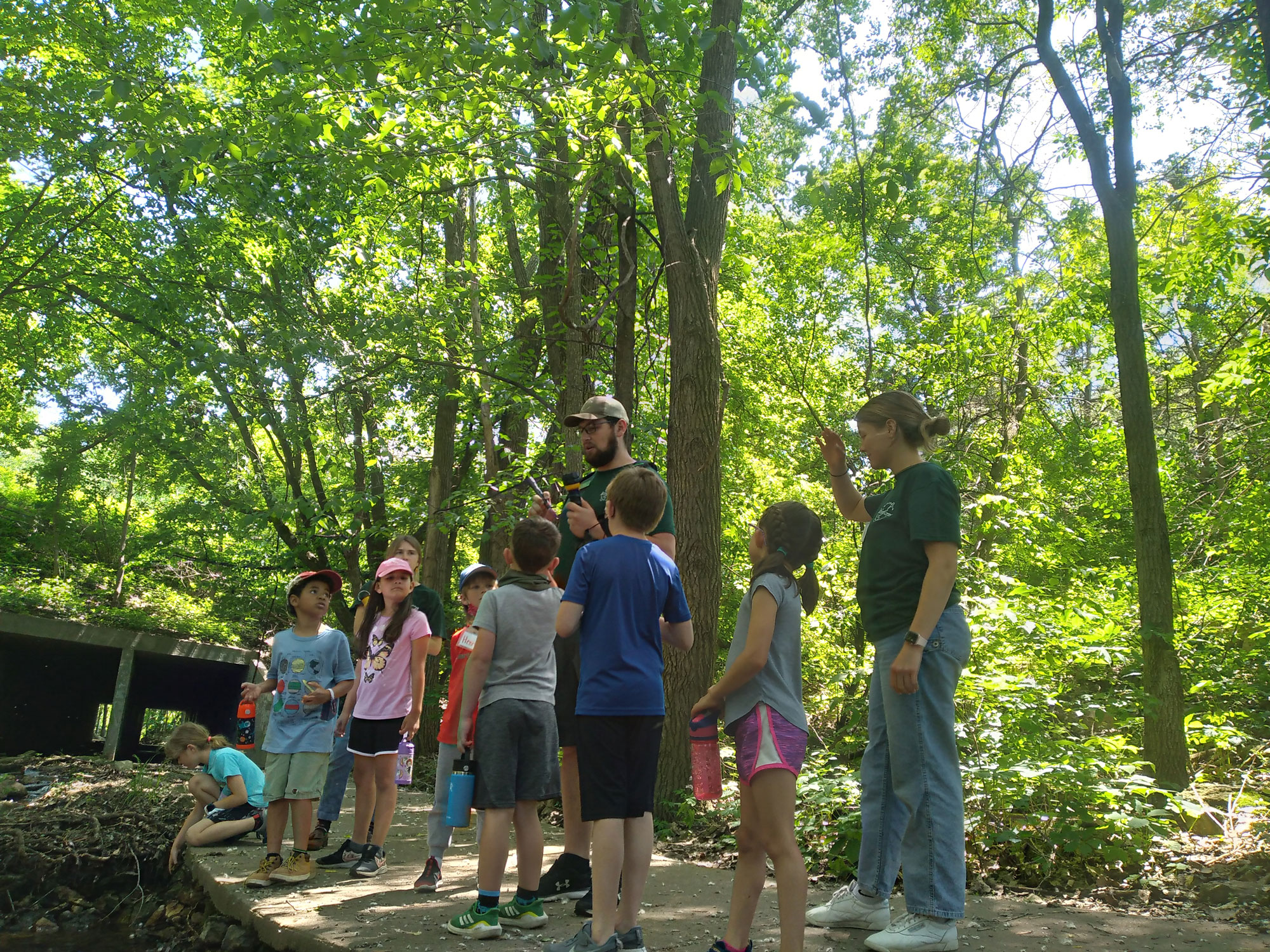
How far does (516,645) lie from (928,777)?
1.74 metres

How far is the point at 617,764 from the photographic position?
3.13 meters

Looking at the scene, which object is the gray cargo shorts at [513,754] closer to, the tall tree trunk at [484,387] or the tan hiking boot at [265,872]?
the tan hiking boot at [265,872]

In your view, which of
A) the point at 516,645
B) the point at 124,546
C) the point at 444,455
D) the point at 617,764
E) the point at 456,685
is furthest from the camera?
the point at 124,546

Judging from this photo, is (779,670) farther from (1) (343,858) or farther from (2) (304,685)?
(1) (343,858)

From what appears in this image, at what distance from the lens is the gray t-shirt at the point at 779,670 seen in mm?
3178

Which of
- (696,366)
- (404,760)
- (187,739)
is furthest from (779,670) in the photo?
(187,739)

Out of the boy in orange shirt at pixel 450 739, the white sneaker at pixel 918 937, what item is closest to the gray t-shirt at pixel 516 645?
the boy in orange shirt at pixel 450 739

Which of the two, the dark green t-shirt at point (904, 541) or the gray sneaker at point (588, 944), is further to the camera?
the dark green t-shirt at point (904, 541)

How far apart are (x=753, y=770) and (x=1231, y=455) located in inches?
309

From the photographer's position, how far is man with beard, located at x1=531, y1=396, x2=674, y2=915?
3957 mm

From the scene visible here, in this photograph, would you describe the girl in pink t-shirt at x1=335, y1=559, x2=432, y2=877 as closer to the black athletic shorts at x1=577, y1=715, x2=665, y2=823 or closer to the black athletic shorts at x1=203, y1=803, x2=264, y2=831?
the black athletic shorts at x1=203, y1=803, x2=264, y2=831

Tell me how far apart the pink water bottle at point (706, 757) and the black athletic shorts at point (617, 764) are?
0.14 metres

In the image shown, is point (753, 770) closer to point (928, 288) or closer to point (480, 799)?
point (480, 799)

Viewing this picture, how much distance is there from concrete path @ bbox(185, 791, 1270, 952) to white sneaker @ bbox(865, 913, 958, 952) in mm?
190
